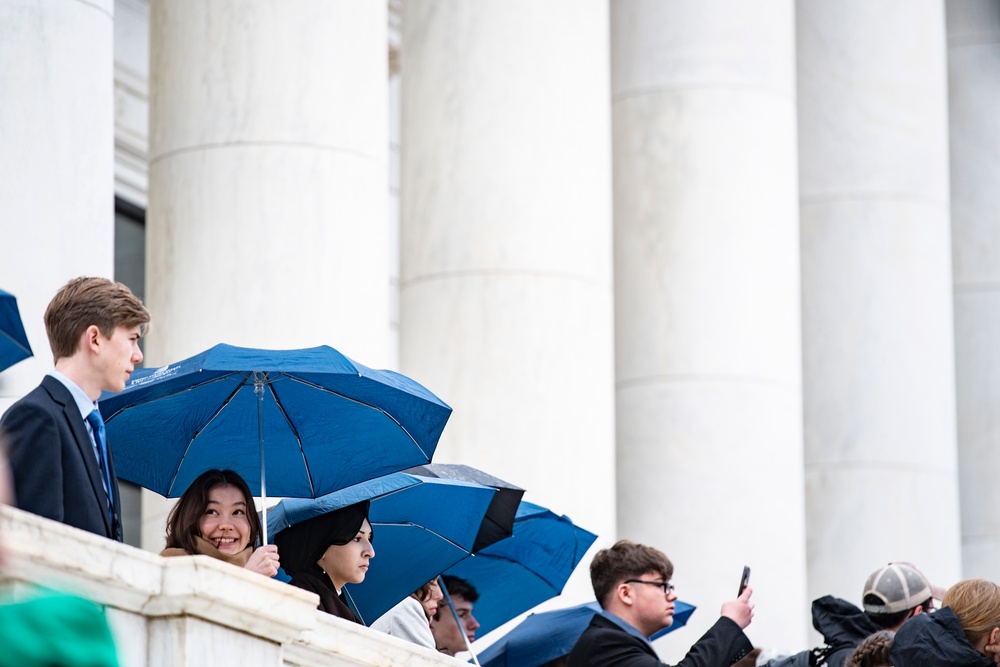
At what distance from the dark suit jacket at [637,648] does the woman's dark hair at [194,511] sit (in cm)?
274

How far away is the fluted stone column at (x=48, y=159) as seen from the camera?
13.5 metres

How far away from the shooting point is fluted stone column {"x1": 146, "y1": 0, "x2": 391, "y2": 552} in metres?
16.2

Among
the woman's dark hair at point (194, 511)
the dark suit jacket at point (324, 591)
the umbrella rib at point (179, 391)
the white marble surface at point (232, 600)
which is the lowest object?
the dark suit jacket at point (324, 591)

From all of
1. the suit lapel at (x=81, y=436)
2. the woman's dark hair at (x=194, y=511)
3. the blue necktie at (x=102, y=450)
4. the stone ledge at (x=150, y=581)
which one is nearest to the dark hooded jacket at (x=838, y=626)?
the woman's dark hair at (x=194, y=511)

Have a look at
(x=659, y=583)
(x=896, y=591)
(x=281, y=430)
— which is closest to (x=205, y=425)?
(x=281, y=430)

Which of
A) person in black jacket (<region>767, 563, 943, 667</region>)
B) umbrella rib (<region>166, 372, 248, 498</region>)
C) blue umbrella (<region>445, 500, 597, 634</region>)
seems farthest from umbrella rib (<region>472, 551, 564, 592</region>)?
umbrella rib (<region>166, 372, 248, 498</region>)

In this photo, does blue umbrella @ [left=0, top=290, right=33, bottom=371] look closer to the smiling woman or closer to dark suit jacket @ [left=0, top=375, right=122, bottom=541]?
dark suit jacket @ [left=0, top=375, right=122, bottom=541]

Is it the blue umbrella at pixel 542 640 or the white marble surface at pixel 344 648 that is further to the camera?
the blue umbrella at pixel 542 640

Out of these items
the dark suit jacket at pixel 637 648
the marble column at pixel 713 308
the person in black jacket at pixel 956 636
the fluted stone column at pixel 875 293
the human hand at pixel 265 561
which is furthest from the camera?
the fluted stone column at pixel 875 293

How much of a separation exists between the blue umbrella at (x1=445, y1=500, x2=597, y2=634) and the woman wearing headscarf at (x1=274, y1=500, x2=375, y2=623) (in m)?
3.63

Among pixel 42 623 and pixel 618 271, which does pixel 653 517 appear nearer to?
pixel 618 271

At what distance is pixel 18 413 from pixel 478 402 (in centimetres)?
1044

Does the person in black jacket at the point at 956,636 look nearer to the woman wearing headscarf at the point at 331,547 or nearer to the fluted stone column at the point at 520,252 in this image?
the woman wearing headscarf at the point at 331,547

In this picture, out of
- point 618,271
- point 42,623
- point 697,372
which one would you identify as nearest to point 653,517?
point 697,372
